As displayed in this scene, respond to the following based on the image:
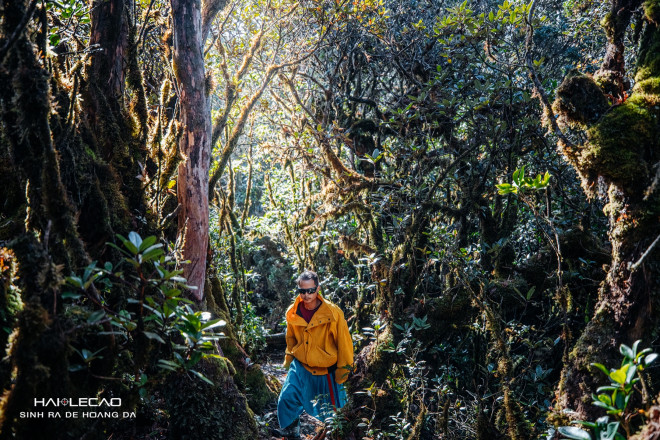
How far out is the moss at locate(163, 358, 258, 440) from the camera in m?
4.12


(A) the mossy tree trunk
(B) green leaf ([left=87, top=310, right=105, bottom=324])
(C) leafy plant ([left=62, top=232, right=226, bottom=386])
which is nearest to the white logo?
(C) leafy plant ([left=62, top=232, right=226, bottom=386])

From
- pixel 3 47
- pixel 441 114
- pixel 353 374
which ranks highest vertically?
pixel 441 114

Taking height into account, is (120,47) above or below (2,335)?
above

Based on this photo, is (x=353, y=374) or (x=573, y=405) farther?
(x=353, y=374)

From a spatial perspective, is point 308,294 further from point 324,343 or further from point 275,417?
point 275,417

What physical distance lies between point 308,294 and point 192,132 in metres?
2.29

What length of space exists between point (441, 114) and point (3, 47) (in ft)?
17.4

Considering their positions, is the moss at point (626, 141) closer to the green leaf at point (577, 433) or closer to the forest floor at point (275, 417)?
the green leaf at point (577, 433)

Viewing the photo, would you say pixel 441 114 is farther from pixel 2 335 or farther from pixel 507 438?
pixel 2 335

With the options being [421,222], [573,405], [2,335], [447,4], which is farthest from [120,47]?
[447,4]

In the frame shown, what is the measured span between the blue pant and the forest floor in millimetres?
219

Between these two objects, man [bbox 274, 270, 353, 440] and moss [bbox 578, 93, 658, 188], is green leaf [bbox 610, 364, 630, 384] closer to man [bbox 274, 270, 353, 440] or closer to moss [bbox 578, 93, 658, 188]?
moss [bbox 578, 93, 658, 188]

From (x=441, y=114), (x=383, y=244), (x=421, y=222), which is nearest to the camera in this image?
(x=421, y=222)

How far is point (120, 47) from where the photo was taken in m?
4.39
